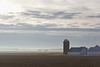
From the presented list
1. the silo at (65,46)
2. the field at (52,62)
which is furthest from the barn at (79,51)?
the field at (52,62)

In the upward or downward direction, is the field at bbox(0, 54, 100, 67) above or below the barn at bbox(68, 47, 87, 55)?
above

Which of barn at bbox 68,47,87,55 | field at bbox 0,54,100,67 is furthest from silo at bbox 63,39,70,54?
field at bbox 0,54,100,67

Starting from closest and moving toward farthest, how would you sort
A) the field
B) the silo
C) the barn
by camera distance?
the field → the barn → the silo

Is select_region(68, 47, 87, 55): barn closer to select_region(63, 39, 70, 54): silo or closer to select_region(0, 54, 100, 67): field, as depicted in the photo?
select_region(63, 39, 70, 54): silo

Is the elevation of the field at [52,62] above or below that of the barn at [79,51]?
above

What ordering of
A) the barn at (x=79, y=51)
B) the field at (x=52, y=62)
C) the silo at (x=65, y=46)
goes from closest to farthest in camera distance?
the field at (x=52, y=62) → the barn at (x=79, y=51) → the silo at (x=65, y=46)

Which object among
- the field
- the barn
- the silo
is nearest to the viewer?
the field

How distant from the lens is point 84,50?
14862 centimetres

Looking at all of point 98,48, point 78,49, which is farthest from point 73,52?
point 98,48

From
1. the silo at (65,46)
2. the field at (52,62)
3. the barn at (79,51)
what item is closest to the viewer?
the field at (52,62)

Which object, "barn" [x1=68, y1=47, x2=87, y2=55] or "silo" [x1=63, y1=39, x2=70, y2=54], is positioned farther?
"silo" [x1=63, y1=39, x2=70, y2=54]

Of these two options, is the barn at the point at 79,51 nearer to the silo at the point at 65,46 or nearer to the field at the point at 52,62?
the silo at the point at 65,46

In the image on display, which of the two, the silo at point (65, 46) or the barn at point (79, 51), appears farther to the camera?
the silo at point (65, 46)

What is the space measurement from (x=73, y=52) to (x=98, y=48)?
1694cm
